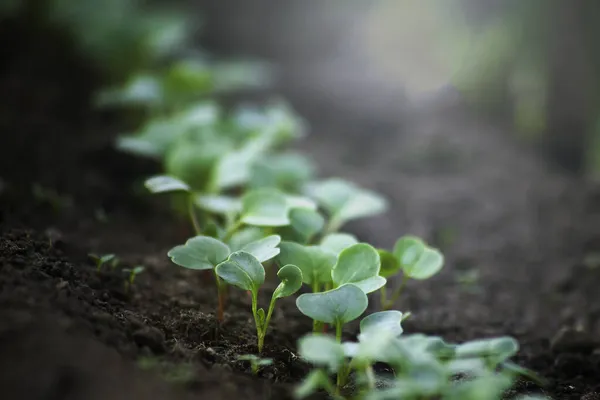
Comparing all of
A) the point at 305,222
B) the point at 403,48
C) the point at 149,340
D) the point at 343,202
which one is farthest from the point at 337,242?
Result: the point at 403,48

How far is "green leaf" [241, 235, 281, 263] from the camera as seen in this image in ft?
3.52

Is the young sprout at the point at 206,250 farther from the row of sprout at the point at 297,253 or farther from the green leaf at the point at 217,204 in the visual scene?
the green leaf at the point at 217,204

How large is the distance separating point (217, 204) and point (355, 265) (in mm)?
524

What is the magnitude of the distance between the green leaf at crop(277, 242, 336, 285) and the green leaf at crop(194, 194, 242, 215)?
335 millimetres

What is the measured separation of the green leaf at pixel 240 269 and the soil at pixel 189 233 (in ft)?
0.51

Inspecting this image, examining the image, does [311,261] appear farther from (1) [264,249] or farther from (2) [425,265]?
(2) [425,265]

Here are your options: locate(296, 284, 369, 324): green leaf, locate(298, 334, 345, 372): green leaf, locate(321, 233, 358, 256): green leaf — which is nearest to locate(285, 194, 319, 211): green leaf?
locate(321, 233, 358, 256): green leaf

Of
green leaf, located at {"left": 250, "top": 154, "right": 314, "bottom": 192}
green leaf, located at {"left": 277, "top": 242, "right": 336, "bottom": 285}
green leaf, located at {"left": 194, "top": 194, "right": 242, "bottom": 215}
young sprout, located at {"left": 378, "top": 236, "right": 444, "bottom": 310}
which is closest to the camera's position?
green leaf, located at {"left": 277, "top": 242, "right": 336, "bottom": 285}

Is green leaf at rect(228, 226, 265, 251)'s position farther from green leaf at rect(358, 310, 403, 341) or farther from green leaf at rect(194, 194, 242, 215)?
green leaf at rect(358, 310, 403, 341)

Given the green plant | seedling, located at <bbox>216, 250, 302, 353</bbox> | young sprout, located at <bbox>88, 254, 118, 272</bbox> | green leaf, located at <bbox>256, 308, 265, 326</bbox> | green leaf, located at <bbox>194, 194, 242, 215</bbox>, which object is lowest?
the green plant

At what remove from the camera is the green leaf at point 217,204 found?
1.45m

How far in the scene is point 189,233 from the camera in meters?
1.66

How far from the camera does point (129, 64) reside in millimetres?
2406

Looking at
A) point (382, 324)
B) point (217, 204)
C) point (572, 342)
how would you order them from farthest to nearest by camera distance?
1. point (217, 204)
2. point (572, 342)
3. point (382, 324)
